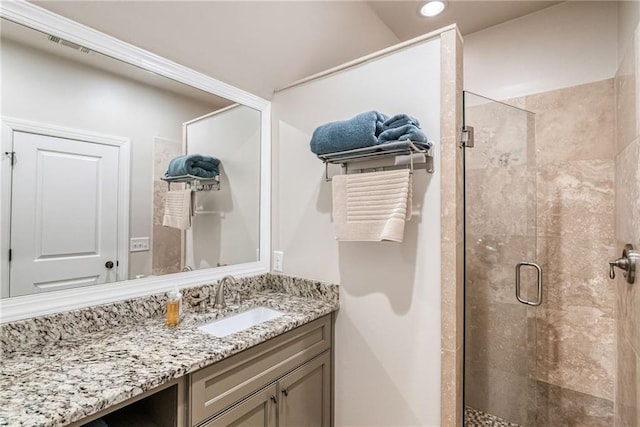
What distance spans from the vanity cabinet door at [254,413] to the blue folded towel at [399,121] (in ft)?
4.08

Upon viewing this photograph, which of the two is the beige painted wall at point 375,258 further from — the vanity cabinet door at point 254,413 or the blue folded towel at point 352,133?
the vanity cabinet door at point 254,413

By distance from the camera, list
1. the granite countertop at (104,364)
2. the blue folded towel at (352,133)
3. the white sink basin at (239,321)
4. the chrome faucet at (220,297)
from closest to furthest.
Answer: the granite countertop at (104,364), the blue folded towel at (352,133), the white sink basin at (239,321), the chrome faucet at (220,297)

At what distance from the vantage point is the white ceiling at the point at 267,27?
4.23ft

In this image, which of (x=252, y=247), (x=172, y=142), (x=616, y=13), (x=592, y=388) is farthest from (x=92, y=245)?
(x=616, y=13)

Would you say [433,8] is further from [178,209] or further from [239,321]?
[239,321]

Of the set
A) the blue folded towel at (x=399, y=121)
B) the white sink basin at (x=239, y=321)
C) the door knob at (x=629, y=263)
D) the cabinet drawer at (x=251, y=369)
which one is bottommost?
the cabinet drawer at (x=251, y=369)

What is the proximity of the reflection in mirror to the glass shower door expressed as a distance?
4.98ft

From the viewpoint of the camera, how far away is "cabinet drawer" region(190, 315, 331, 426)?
1071 mm

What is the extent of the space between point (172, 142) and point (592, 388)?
271 centimetres

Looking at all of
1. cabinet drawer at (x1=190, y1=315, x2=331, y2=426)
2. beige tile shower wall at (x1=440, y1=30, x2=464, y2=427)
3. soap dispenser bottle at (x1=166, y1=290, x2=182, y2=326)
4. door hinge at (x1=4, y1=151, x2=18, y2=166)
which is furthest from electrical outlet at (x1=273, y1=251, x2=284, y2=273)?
door hinge at (x1=4, y1=151, x2=18, y2=166)

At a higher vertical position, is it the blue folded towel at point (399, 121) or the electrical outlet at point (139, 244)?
the blue folded towel at point (399, 121)

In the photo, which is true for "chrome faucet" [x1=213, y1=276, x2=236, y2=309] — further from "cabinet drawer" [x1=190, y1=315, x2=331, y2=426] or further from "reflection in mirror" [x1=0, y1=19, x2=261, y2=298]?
"cabinet drawer" [x1=190, y1=315, x2=331, y2=426]

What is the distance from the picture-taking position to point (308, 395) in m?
1.53

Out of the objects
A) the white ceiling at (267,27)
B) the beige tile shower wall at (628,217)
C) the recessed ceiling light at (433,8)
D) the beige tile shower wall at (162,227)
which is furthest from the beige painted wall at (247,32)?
the beige tile shower wall at (628,217)
